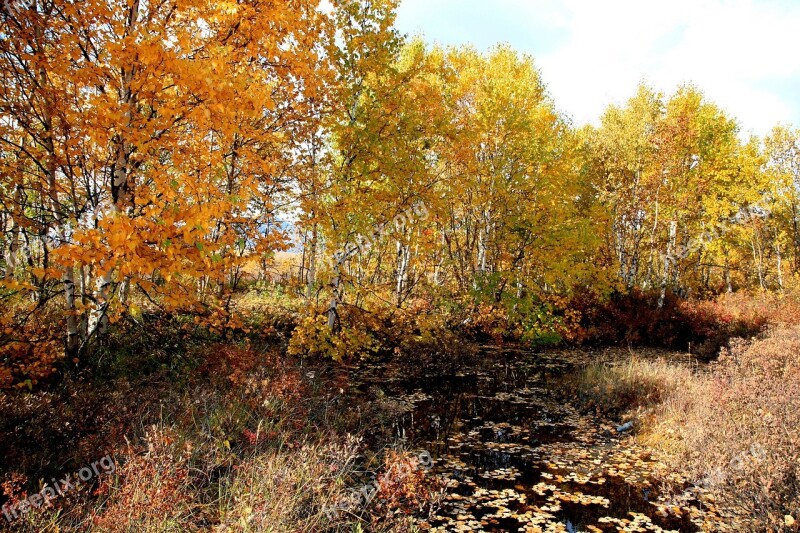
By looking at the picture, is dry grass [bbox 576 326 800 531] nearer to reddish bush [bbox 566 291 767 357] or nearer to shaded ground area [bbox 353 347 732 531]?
shaded ground area [bbox 353 347 732 531]

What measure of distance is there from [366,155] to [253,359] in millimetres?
5377

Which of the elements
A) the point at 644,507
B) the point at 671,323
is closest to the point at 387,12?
the point at 644,507

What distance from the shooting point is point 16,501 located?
3.54m

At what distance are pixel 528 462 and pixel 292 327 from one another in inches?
317

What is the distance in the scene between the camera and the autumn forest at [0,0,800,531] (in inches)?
180

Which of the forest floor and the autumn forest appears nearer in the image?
the forest floor

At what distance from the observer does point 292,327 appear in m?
13.0

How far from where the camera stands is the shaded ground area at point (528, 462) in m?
5.19

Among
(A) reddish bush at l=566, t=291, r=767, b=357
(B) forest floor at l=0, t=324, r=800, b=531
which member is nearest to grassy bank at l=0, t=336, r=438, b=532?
(B) forest floor at l=0, t=324, r=800, b=531

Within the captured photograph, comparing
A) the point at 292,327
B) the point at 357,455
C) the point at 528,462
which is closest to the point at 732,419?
the point at 528,462

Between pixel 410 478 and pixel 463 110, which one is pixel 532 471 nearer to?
pixel 410 478

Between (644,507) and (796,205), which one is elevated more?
(796,205)

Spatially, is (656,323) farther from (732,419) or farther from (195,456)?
(195,456)

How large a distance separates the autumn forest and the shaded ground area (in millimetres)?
55
